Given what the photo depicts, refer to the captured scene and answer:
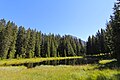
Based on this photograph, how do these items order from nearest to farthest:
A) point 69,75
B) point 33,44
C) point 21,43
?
1. point 69,75
2. point 21,43
3. point 33,44

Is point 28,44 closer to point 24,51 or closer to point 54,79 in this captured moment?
point 24,51

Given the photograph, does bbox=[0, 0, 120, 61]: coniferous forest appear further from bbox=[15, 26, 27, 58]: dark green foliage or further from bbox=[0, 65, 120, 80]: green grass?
bbox=[0, 65, 120, 80]: green grass

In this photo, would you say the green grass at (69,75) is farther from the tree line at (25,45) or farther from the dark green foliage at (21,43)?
the dark green foliage at (21,43)

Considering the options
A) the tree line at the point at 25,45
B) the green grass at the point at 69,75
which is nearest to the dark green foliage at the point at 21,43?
the tree line at the point at 25,45

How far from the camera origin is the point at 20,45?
368 feet

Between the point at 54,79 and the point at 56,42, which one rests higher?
the point at 56,42

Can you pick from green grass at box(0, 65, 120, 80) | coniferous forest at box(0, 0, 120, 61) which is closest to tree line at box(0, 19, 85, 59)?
coniferous forest at box(0, 0, 120, 61)

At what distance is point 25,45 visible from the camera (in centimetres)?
11400

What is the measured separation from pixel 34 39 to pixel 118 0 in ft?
295

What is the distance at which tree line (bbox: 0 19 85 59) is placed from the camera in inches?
3793

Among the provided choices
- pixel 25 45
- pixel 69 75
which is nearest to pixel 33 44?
pixel 25 45

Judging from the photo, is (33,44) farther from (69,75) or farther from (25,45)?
(69,75)

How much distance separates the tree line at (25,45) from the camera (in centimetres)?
9635

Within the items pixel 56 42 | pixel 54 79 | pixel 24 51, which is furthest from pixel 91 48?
pixel 54 79
